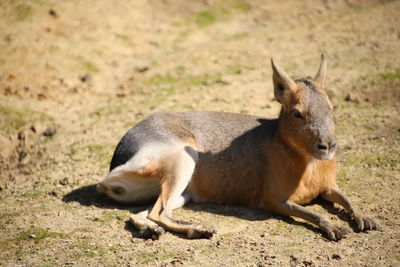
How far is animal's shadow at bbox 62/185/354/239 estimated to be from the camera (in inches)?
212

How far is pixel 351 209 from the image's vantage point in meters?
5.29

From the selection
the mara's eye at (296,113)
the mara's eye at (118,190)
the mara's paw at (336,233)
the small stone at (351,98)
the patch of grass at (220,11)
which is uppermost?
the patch of grass at (220,11)

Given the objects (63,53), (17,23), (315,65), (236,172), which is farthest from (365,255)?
(17,23)

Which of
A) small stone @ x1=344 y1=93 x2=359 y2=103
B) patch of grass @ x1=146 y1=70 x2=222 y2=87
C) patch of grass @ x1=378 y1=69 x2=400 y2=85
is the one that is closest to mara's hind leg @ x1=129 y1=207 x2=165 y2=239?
small stone @ x1=344 y1=93 x2=359 y2=103

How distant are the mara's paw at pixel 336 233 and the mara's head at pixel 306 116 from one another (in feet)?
2.19

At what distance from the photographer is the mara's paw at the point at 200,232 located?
5047 mm

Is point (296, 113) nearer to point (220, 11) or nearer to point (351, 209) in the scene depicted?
point (351, 209)

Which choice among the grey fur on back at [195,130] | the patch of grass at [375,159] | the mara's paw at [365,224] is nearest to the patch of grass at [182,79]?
the grey fur on back at [195,130]

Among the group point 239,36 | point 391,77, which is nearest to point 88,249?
point 391,77

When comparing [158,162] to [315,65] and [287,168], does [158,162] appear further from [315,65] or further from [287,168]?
[315,65]

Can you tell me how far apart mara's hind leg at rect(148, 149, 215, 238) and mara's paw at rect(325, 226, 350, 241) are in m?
1.33

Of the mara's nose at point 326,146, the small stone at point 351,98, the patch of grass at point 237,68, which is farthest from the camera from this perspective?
the patch of grass at point 237,68

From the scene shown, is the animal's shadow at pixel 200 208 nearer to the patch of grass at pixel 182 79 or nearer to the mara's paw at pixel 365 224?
the mara's paw at pixel 365 224

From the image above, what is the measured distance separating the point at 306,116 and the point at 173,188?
1569 mm
